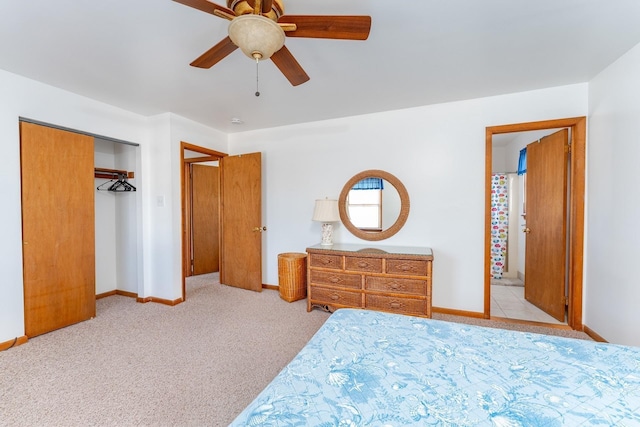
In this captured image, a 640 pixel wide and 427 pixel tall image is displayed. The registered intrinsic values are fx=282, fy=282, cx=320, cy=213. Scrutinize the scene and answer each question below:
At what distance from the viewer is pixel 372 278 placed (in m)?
3.01

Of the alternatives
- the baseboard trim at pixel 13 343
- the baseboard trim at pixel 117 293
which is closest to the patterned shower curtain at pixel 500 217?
the baseboard trim at pixel 117 293

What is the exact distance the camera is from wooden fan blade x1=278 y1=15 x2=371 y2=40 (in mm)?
1316

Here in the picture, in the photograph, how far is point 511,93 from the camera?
295 centimetres

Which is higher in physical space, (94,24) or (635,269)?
(94,24)

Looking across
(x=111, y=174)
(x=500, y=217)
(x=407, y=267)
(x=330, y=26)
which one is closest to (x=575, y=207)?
Answer: (x=407, y=267)

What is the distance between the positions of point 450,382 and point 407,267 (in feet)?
6.18

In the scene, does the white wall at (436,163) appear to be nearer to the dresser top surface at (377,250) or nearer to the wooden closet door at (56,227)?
the dresser top surface at (377,250)

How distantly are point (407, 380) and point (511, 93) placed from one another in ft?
10.4

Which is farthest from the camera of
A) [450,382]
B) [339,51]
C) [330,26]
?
[339,51]

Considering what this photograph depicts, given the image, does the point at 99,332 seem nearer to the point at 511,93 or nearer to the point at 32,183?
the point at 32,183

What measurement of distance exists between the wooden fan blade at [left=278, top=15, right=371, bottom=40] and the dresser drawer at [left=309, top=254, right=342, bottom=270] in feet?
7.32

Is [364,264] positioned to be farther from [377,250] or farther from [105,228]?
[105,228]

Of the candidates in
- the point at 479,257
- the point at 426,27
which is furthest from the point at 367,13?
the point at 479,257

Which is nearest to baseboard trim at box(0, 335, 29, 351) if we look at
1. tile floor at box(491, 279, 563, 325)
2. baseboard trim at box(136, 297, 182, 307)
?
baseboard trim at box(136, 297, 182, 307)
